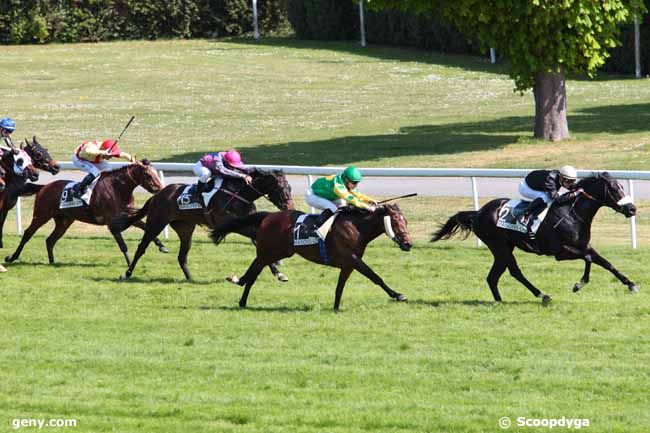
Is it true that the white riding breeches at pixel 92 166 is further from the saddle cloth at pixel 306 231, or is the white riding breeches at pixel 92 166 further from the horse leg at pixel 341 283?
the horse leg at pixel 341 283

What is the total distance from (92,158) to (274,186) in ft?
9.96

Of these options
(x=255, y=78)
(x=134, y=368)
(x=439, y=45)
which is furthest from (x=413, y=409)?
(x=439, y=45)

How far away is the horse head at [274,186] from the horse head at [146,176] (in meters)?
1.57

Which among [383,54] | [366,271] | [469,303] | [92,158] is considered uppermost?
[92,158]

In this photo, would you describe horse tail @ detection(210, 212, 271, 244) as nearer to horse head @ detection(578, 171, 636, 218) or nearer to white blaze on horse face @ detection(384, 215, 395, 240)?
white blaze on horse face @ detection(384, 215, 395, 240)

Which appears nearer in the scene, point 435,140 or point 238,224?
point 238,224

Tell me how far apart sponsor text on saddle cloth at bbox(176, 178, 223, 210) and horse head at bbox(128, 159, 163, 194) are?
610 mm

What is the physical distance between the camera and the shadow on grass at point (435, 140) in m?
28.0

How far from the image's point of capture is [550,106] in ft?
91.8

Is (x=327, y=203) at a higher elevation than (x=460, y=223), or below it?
higher

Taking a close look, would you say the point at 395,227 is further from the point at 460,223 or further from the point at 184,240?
the point at 184,240

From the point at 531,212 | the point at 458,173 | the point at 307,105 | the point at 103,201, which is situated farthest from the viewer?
the point at 307,105

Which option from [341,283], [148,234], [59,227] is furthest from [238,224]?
[59,227]

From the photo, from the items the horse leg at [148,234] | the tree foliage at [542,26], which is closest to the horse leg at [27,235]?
the horse leg at [148,234]
